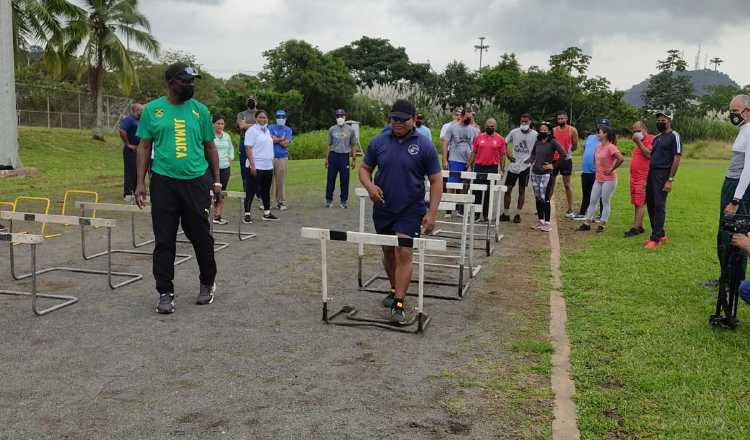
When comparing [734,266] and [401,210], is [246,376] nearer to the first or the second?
[401,210]

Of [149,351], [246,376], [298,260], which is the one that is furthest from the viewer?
[298,260]

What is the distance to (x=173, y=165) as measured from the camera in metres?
5.91

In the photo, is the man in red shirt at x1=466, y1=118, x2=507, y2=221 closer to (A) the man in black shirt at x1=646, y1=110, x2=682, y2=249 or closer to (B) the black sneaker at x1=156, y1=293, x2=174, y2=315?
(A) the man in black shirt at x1=646, y1=110, x2=682, y2=249

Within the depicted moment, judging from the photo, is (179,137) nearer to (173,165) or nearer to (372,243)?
(173,165)

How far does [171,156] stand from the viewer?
19.3ft

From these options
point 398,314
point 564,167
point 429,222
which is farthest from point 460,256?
point 564,167

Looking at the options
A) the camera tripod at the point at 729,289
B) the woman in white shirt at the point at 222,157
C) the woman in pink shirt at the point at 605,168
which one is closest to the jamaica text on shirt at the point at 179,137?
the camera tripod at the point at 729,289

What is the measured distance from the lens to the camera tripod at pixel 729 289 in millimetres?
5462

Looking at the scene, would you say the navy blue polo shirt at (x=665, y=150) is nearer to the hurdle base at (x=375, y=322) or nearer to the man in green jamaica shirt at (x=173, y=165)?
the hurdle base at (x=375, y=322)

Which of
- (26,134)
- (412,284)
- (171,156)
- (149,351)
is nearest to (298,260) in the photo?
(412,284)

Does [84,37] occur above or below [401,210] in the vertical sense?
above

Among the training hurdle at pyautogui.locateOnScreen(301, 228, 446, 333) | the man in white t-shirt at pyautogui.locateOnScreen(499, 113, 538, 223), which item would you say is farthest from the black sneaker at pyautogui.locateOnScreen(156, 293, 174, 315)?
the man in white t-shirt at pyautogui.locateOnScreen(499, 113, 538, 223)

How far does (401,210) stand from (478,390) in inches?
78.1

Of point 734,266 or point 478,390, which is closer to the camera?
point 478,390
